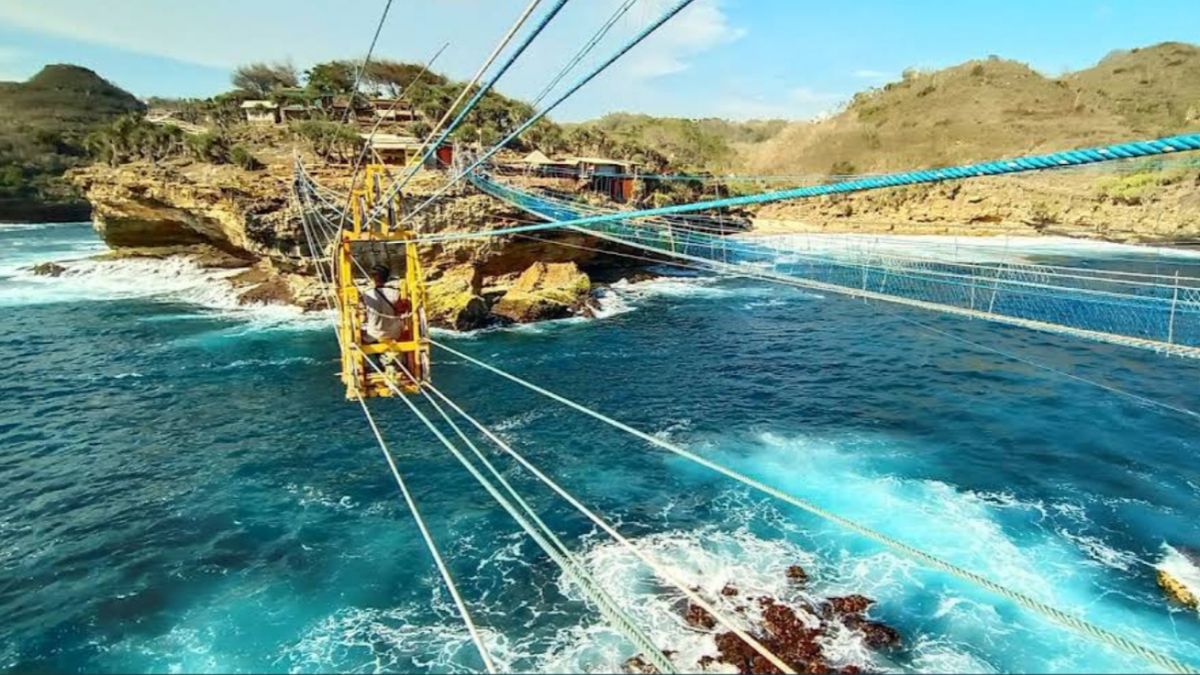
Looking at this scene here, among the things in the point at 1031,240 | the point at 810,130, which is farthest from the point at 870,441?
the point at 810,130

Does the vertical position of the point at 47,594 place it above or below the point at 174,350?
below

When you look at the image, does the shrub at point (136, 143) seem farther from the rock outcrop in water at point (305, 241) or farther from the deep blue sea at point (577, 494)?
the deep blue sea at point (577, 494)

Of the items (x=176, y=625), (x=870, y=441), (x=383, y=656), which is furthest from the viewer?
(x=870, y=441)

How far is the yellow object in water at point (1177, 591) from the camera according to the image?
12.1 m

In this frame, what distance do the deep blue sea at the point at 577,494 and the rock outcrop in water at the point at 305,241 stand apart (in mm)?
3822

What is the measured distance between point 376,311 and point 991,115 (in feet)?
416

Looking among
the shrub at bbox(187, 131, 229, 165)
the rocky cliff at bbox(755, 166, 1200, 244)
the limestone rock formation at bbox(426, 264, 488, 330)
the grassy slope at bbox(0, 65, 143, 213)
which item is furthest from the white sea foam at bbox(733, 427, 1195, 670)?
the grassy slope at bbox(0, 65, 143, 213)

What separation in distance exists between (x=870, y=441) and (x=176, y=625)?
17886 mm

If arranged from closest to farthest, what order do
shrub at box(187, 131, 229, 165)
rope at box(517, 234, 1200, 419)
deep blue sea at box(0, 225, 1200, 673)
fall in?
1. deep blue sea at box(0, 225, 1200, 673)
2. rope at box(517, 234, 1200, 419)
3. shrub at box(187, 131, 229, 165)

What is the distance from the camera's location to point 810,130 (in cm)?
13138

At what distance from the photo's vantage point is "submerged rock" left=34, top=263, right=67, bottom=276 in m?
45.8

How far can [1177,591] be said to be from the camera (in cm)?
1226

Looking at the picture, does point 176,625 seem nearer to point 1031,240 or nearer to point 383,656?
point 383,656

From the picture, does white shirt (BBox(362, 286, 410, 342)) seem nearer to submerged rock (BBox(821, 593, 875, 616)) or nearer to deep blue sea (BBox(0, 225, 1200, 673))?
deep blue sea (BBox(0, 225, 1200, 673))
